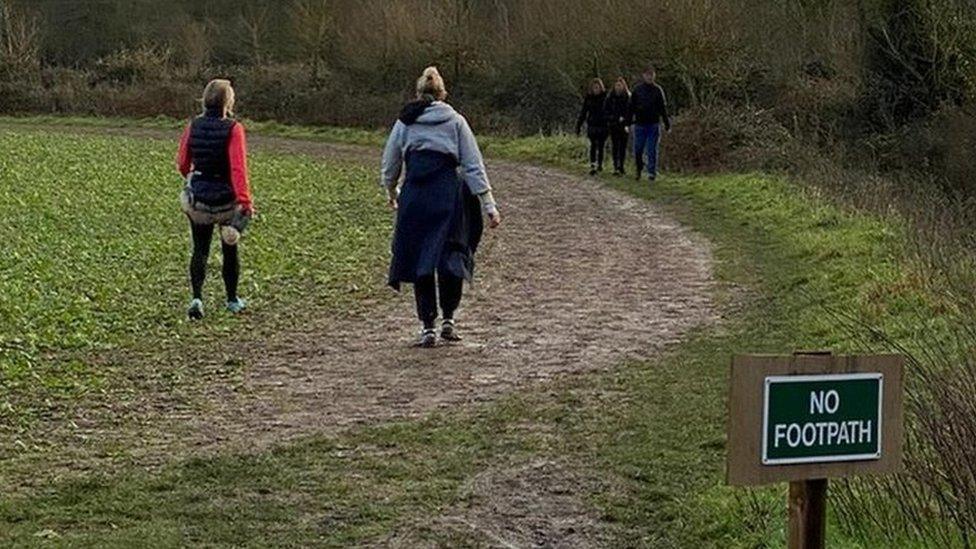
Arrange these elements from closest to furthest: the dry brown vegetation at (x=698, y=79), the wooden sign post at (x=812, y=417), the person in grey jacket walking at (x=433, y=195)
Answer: the wooden sign post at (x=812, y=417) < the dry brown vegetation at (x=698, y=79) < the person in grey jacket walking at (x=433, y=195)

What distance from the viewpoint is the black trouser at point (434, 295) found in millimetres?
11602

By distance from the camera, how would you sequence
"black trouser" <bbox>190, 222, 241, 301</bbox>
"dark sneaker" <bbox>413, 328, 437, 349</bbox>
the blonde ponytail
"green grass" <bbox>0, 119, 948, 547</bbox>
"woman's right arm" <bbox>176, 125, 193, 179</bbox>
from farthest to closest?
1. "black trouser" <bbox>190, 222, 241, 301</bbox>
2. "woman's right arm" <bbox>176, 125, 193, 179</bbox>
3. "dark sneaker" <bbox>413, 328, 437, 349</bbox>
4. the blonde ponytail
5. "green grass" <bbox>0, 119, 948, 547</bbox>

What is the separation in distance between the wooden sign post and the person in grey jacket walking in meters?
6.62

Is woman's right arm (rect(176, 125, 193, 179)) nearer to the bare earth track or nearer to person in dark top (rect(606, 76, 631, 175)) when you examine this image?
the bare earth track

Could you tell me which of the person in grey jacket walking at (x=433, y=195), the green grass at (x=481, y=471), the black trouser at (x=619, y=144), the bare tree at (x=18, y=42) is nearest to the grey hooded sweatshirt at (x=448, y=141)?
the person in grey jacket walking at (x=433, y=195)

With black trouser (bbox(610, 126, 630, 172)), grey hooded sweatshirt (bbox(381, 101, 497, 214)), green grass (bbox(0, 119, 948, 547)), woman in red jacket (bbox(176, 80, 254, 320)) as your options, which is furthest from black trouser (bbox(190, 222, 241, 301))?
black trouser (bbox(610, 126, 630, 172))

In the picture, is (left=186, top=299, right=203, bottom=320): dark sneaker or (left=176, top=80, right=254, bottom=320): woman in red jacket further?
(left=186, top=299, right=203, bottom=320): dark sneaker

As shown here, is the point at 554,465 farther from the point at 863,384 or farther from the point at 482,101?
the point at 482,101

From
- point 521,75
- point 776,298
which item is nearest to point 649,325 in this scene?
point 776,298

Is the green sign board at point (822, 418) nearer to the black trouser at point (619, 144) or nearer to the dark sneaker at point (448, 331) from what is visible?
the dark sneaker at point (448, 331)

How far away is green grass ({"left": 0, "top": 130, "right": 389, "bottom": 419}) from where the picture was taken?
11.9 m

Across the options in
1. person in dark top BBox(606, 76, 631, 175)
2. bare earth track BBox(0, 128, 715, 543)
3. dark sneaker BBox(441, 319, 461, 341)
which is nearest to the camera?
bare earth track BBox(0, 128, 715, 543)

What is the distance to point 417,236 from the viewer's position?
37.9 feet

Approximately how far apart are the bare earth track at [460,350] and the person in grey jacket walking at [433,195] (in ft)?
1.84
